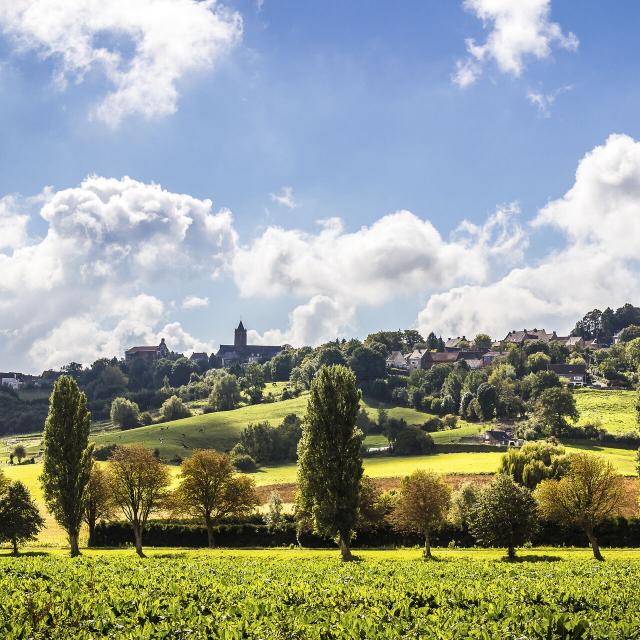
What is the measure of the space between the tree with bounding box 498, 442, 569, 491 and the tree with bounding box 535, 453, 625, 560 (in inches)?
646

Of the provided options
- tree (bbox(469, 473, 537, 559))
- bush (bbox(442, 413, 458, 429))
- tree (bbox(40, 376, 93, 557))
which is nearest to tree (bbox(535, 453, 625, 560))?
tree (bbox(469, 473, 537, 559))

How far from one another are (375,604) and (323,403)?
1382 inches

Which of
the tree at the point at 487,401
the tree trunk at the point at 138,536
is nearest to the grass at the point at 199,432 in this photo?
the tree at the point at 487,401

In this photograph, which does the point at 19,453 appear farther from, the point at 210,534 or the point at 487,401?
the point at 487,401

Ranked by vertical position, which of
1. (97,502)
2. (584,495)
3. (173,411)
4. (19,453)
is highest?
(173,411)

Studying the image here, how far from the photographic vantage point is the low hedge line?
201 feet

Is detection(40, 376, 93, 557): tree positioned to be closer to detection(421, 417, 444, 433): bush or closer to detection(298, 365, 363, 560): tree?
detection(298, 365, 363, 560): tree

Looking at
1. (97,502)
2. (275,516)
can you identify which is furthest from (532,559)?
(97,502)

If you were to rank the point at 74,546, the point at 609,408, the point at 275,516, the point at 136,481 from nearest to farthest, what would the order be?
the point at 74,546
the point at 136,481
the point at 275,516
the point at 609,408

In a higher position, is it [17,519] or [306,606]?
[306,606]

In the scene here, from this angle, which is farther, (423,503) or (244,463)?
(244,463)

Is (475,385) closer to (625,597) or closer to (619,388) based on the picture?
(619,388)

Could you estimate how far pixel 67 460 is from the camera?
6019 centimetres

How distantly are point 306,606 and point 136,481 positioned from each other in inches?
1977
